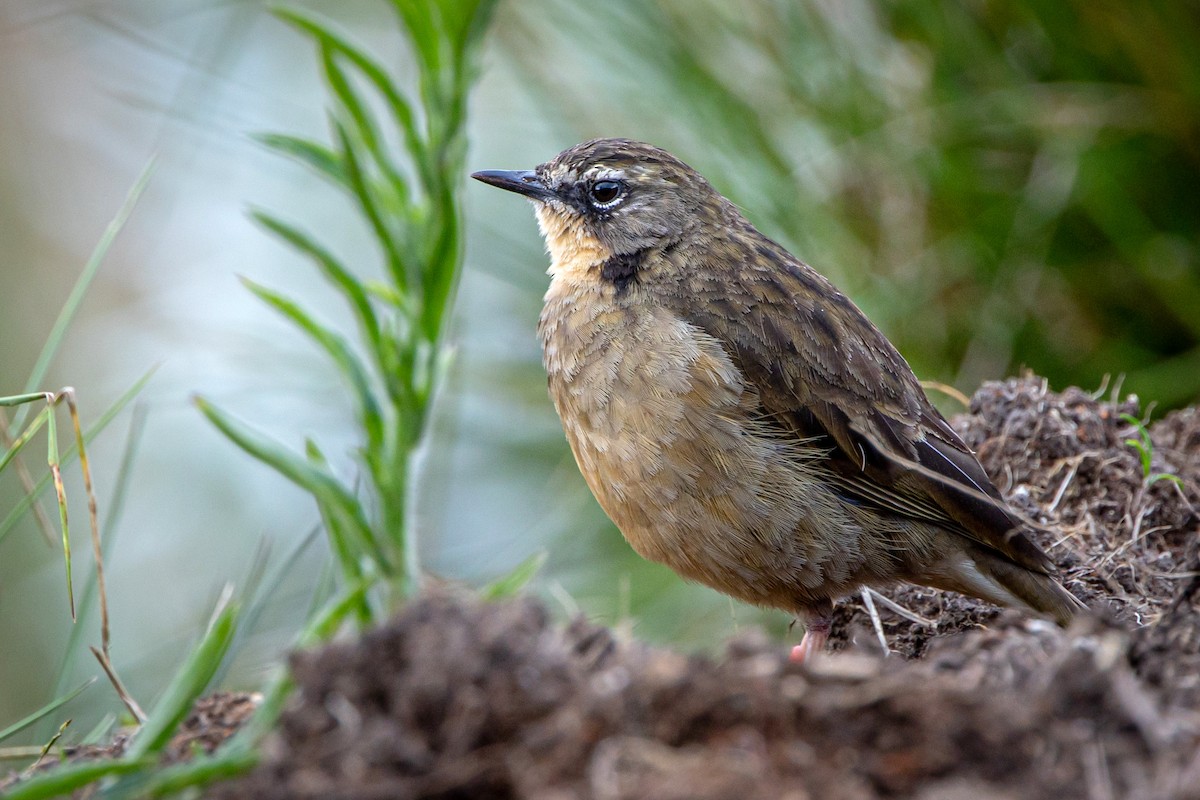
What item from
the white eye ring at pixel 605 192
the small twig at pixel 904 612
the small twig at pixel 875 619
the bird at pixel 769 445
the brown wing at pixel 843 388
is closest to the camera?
the small twig at pixel 875 619

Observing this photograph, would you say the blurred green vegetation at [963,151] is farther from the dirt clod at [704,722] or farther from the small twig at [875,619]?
the dirt clod at [704,722]

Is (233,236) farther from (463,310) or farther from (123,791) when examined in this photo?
(123,791)

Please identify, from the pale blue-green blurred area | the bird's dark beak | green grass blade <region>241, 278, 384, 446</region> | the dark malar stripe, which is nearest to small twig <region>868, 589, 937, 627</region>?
the pale blue-green blurred area

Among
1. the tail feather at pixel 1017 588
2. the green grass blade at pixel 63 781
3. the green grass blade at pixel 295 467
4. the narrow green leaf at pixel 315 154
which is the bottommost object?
the tail feather at pixel 1017 588

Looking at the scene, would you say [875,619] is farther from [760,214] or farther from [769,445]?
[760,214]

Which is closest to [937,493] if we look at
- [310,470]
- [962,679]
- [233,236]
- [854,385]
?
[854,385]

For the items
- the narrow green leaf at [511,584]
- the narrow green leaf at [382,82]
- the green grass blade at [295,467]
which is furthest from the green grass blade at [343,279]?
the narrow green leaf at [511,584]

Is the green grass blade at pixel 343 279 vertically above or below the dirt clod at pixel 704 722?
above
